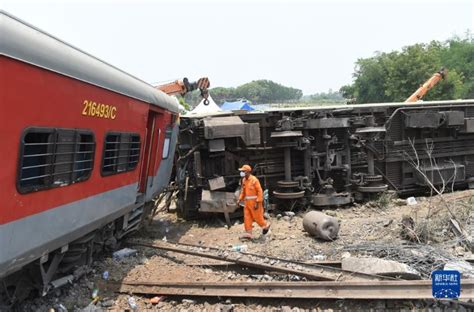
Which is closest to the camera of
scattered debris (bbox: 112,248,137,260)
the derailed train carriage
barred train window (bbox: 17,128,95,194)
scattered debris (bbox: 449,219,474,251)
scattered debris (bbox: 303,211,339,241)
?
barred train window (bbox: 17,128,95,194)

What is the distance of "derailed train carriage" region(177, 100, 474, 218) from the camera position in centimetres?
1011

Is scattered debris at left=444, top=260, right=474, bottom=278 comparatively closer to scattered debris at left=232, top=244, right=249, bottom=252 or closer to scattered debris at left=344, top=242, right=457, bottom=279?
scattered debris at left=344, top=242, right=457, bottom=279

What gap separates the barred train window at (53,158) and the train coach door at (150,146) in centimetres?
261

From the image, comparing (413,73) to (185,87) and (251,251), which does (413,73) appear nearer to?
(185,87)

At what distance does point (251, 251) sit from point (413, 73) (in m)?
34.9

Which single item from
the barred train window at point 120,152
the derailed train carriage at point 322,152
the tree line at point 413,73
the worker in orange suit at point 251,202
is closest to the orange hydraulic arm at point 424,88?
the derailed train carriage at point 322,152

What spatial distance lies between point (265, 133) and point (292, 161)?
41.2 inches

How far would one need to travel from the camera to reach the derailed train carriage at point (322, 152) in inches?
398

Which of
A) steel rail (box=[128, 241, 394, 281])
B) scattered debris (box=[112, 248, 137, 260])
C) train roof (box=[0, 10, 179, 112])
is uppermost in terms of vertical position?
train roof (box=[0, 10, 179, 112])

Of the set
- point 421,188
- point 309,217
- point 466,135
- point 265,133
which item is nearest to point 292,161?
point 265,133

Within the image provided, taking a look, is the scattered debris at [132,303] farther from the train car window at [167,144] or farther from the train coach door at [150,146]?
the train car window at [167,144]

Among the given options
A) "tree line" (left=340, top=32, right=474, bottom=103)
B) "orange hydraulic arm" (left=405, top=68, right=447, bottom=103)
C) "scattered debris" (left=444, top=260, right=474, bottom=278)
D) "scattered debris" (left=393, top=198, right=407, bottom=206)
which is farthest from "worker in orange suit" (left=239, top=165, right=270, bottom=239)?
"tree line" (left=340, top=32, right=474, bottom=103)

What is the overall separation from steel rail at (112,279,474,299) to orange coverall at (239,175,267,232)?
2.99m

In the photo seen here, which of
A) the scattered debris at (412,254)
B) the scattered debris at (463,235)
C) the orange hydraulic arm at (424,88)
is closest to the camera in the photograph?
the scattered debris at (412,254)
